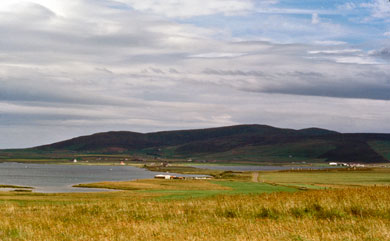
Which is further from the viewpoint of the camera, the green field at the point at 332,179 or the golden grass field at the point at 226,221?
the green field at the point at 332,179

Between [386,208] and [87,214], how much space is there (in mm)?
14672

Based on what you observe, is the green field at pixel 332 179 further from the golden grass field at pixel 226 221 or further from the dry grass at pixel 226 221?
the dry grass at pixel 226 221

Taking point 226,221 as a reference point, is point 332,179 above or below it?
below

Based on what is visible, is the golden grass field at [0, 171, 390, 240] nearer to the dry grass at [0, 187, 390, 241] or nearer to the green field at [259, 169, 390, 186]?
the dry grass at [0, 187, 390, 241]

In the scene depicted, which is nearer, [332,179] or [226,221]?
[226,221]

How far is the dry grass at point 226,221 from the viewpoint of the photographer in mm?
18047

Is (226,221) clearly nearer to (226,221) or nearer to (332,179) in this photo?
(226,221)

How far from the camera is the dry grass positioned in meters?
18.0

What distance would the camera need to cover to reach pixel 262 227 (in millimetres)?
→ 19953

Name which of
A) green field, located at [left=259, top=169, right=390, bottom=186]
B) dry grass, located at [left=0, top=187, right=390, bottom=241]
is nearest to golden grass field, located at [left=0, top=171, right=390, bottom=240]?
dry grass, located at [left=0, top=187, right=390, bottom=241]

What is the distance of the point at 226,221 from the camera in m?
22.2

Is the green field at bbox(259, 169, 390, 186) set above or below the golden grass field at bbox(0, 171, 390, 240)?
below

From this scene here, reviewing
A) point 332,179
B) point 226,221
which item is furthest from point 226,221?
point 332,179

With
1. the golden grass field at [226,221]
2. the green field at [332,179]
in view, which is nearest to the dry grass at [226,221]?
the golden grass field at [226,221]
